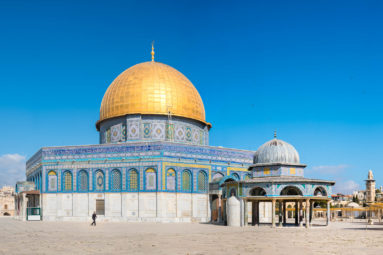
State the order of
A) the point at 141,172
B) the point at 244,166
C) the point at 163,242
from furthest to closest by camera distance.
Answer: the point at 244,166
the point at 141,172
the point at 163,242

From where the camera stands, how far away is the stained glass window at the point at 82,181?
3834 centimetres

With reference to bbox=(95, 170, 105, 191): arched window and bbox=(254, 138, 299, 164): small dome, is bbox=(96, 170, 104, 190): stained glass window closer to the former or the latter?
bbox=(95, 170, 105, 191): arched window

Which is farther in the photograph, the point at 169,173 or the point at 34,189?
the point at 34,189

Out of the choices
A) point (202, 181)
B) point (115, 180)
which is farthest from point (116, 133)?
point (202, 181)

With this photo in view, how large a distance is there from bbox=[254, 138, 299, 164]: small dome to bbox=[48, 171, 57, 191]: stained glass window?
16764 millimetres

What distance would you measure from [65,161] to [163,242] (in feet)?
75.3

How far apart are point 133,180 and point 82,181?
4.42m

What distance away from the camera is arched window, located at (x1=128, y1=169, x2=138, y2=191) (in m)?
37.0

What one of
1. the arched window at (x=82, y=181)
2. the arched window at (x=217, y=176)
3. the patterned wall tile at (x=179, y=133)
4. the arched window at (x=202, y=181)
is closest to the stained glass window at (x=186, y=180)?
the arched window at (x=202, y=181)

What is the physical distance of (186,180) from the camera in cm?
3766

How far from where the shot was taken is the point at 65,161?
39.1 metres

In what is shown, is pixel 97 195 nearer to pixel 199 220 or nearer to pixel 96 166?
pixel 96 166

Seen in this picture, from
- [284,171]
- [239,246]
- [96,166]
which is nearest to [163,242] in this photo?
[239,246]

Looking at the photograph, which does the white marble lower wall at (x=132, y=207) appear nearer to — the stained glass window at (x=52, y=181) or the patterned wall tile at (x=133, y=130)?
the stained glass window at (x=52, y=181)
